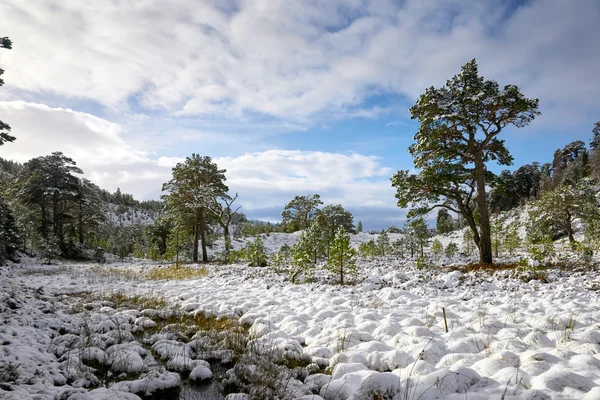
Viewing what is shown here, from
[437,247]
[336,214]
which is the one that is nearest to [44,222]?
[437,247]

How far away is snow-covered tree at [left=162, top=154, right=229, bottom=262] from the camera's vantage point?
1033 inches

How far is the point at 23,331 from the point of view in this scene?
17.6 ft

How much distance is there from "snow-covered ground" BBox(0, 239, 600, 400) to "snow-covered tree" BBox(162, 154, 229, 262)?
Answer: 17109 mm

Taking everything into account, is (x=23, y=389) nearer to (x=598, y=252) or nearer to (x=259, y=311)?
(x=259, y=311)

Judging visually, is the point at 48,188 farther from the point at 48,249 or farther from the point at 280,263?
the point at 280,263

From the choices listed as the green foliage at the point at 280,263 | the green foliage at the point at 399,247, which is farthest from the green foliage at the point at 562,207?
the green foliage at the point at 280,263

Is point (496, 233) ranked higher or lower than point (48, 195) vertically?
lower

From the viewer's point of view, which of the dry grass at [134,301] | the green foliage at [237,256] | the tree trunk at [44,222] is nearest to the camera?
the dry grass at [134,301]

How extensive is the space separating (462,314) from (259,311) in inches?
208

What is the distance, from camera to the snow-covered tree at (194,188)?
26.2 metres

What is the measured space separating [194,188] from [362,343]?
24.5 meters

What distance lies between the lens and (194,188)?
27.0 meters

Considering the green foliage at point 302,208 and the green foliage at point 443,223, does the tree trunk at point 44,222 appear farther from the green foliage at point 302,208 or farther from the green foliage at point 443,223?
the green foliage at point 443,223

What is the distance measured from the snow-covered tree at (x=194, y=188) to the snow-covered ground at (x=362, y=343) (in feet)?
56.1
